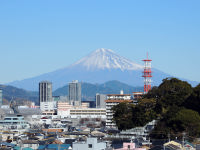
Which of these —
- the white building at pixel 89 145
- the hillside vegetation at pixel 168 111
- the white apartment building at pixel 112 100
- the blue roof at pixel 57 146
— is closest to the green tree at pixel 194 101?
the hillside vegetation at pixel 168 111

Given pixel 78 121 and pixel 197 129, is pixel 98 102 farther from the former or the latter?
pixel 197 129

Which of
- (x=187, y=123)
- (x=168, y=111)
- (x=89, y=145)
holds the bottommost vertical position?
(x=89, y=145)

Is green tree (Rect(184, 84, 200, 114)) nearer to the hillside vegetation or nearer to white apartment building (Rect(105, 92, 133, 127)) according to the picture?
the hillside vegetation

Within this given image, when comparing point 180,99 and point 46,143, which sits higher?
point 180,99

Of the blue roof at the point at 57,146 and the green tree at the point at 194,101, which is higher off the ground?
the green tree at the point at 194,101

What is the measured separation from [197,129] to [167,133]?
228 cm

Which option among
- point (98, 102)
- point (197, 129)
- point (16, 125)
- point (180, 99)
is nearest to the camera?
point (197, 129)

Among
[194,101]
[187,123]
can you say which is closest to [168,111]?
[194,101]

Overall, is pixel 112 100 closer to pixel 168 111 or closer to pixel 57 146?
pixel 168 111

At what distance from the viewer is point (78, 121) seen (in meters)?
96.5

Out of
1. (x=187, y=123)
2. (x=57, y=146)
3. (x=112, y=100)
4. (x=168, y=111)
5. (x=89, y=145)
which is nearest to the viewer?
(x=89, y=145)

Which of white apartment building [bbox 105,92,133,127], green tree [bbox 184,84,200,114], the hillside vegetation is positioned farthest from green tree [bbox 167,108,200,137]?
white apartment building [bbox 105,92,133,127]

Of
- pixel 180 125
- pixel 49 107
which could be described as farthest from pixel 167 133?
pixel 49 107

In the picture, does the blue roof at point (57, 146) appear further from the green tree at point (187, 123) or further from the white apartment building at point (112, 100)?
the white apartment building at point (112, 100)
